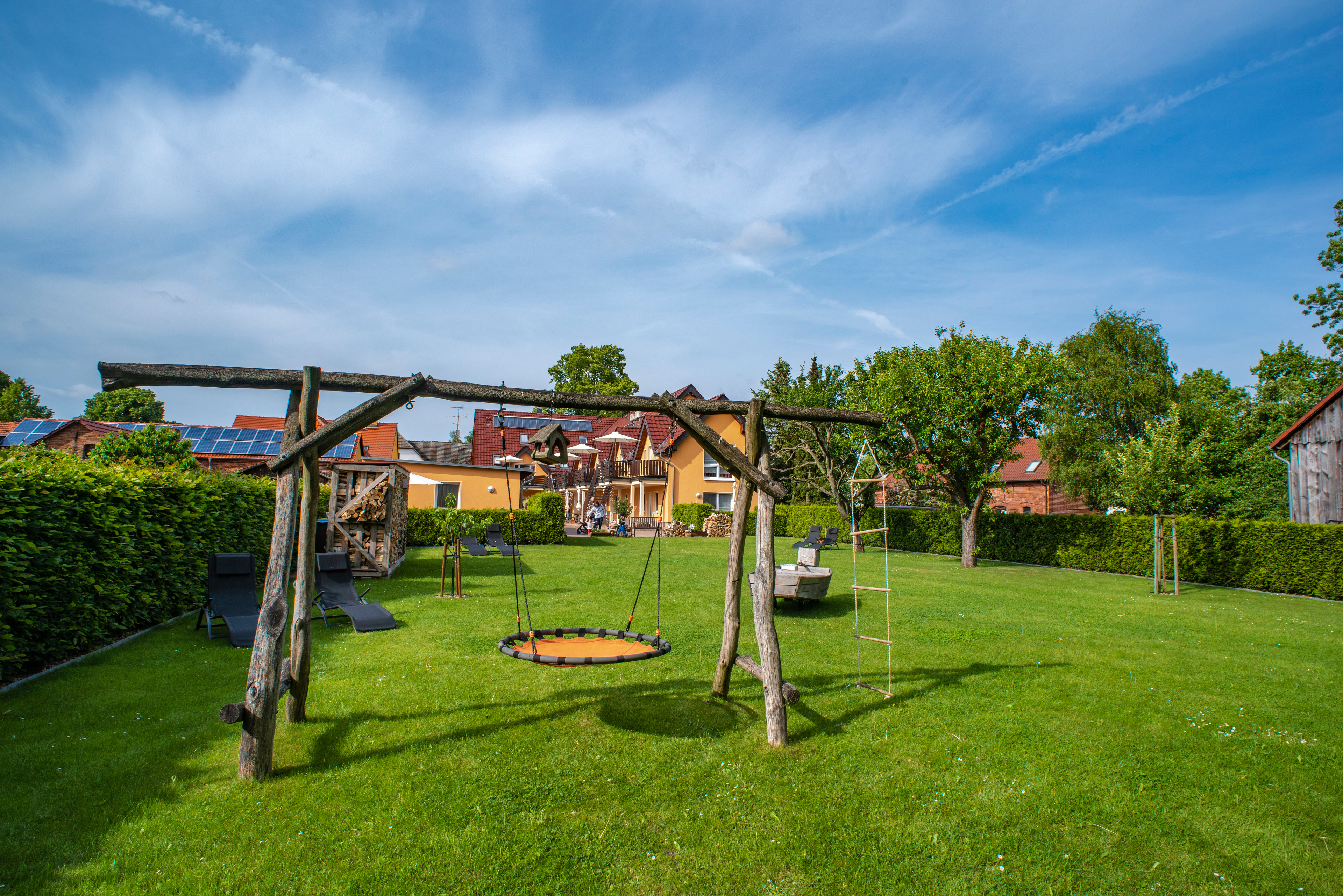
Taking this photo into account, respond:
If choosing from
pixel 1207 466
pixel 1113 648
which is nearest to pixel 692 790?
pixel 1113 648

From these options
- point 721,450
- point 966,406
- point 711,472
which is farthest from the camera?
point 711,472

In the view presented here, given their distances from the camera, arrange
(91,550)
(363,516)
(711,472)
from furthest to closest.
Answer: (711,472), (363,516), (91,550)

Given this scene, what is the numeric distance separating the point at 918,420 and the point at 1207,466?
17523 millimetres

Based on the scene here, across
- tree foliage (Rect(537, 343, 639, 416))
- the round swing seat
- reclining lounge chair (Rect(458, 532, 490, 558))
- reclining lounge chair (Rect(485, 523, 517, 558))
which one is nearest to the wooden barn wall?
the round swing seat

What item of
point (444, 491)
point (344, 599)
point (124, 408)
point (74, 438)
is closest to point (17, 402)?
point (124, 408)

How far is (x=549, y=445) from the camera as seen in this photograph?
6875mm

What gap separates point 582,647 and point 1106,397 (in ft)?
109

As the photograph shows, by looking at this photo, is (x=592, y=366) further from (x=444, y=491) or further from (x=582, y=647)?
(x=582, y=647)

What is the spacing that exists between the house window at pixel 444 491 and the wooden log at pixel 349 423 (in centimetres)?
2456

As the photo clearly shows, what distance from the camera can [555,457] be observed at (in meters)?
7.02

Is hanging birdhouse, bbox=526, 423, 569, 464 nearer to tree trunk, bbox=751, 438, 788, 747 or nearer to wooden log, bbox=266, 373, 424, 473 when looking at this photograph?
wooden log, bbox=266, 373, 424, 473

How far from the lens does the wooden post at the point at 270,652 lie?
4.34 metres

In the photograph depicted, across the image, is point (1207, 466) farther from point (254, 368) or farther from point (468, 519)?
point (254, 368)

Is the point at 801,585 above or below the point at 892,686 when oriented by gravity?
above
